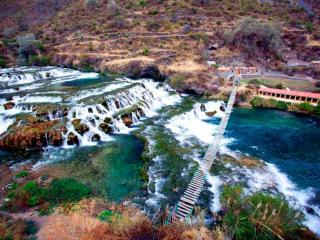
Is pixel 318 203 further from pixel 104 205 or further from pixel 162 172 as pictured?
pixel 104 205

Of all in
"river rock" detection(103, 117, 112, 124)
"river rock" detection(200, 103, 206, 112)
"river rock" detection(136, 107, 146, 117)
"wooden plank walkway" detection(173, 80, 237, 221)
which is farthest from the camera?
"river rock" detection(200, 103, 206, 112)

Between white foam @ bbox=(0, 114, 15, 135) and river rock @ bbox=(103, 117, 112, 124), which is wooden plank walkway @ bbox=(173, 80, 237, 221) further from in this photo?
white foam @ bbox=(0, 114, 15, 135)

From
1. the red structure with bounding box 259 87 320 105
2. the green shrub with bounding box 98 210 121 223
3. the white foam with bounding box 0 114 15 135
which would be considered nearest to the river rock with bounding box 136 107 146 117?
the white foam with bounding box 0 114 15 135

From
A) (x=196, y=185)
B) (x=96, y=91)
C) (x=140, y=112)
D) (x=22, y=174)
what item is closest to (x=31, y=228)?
(x=22, y=174)

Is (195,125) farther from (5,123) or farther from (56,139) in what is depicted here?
(5,123)

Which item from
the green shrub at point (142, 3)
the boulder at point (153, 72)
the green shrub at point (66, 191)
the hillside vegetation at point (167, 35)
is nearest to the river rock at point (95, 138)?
the green shrub at point (66, 191)

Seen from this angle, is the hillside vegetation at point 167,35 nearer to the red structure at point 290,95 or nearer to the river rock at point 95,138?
the red structure at point 290,95
